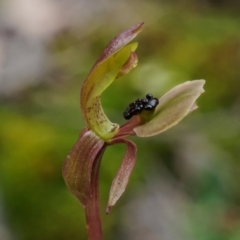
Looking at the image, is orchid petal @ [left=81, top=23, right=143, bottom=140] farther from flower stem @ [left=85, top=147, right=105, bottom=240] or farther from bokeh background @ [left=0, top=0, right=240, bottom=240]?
bokeh background @ [left=0, top=0, right=240, bottom=240]

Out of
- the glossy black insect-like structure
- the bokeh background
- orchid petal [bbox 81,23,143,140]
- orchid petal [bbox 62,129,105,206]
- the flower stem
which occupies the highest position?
the bokeh background

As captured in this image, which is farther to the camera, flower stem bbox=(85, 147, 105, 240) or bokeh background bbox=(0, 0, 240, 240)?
bokeh background bbox=(0, 0, 240, 240)

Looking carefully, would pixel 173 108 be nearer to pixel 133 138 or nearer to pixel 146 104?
pixel 146 104

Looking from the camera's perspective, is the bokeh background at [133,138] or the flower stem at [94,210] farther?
the bokeh background at [133,138]

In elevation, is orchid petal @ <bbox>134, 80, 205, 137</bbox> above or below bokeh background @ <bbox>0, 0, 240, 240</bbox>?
below

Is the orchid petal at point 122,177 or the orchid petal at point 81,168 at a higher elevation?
the orchid petal at point 81,168

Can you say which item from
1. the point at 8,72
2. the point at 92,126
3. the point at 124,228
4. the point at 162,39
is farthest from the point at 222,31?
the point at 92,126

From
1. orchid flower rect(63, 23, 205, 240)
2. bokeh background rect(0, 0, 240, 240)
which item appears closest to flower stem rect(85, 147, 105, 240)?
orchid flower rect(63, 23, 205, 240)

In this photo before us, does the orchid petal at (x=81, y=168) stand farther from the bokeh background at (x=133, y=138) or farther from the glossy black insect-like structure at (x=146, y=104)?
the bokeh background at (x=133, y=138)

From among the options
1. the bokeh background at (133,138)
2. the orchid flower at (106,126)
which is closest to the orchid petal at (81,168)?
the orchid flower at (106,126)
